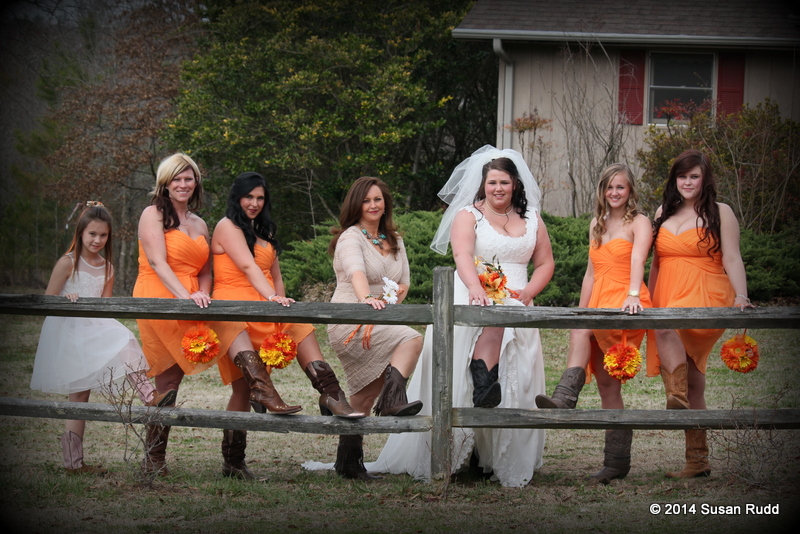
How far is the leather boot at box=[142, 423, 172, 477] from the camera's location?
206 inches

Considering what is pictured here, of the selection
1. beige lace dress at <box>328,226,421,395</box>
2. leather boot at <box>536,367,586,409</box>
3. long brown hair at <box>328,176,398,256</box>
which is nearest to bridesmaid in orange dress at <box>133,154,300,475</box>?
beige lace dress at <box>328,226,421,395</box>

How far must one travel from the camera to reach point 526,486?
5480 millimetres

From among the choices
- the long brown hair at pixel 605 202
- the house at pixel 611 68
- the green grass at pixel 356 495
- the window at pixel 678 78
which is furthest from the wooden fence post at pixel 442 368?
the window at pixel 678 78

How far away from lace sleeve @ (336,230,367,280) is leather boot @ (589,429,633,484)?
208 cm

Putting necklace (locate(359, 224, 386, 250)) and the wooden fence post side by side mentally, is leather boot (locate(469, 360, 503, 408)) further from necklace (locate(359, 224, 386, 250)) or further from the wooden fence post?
necklace (locate(359, 224, 386, 250))

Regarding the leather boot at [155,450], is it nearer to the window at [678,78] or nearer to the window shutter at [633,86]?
the window shutter at [633,86]

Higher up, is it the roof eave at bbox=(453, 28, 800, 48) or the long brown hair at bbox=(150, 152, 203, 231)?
the roof eave at bbox=(453, 28, 800, 48)

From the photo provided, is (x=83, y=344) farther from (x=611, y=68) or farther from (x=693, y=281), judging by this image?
(x=611, y=68)

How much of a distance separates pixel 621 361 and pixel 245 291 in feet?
8.42

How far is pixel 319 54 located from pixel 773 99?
913cm

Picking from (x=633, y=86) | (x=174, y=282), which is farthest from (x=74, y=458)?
(x=633, y=86)

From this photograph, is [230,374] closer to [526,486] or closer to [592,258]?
[526,486]

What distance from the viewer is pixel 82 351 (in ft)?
18.8

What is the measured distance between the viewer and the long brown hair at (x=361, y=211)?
19.0ft
